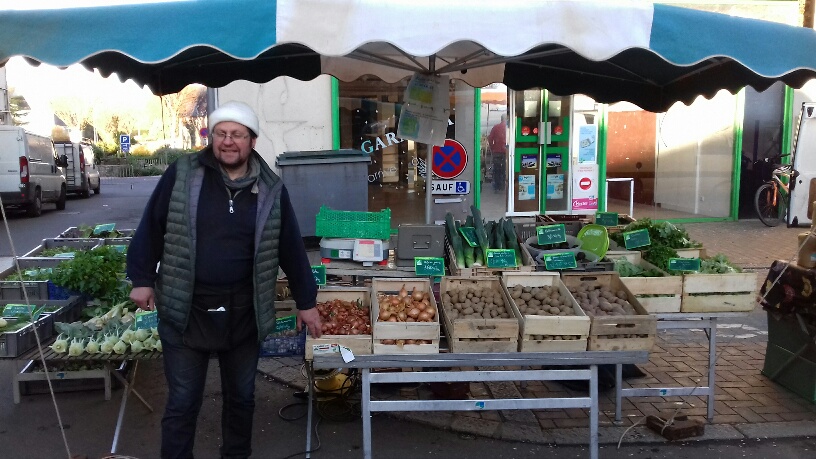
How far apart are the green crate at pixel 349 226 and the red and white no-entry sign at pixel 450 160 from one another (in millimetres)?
5633

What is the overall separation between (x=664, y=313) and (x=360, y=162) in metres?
4.28

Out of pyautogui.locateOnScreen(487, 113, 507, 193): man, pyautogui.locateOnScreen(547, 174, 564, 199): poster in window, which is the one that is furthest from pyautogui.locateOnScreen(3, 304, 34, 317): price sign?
pyautogui.locateOnScreen(547, 174, 564, 199): poster in window

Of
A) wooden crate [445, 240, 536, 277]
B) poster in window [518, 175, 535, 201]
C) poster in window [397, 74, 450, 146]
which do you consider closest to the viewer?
wooden crate [445, 240, 536, 277]

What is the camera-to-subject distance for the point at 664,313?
4082mm

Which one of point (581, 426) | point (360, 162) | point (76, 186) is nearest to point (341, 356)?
point (581, 426)

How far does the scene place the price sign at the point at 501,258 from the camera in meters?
4.24

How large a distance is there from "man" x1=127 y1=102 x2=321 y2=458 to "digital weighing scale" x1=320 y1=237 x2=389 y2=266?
1.13 metres

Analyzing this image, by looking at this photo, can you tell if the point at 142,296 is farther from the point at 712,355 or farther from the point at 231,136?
the point at 712,355

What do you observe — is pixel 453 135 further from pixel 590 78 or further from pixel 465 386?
pixel 465 386

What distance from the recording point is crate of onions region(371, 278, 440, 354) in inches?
134

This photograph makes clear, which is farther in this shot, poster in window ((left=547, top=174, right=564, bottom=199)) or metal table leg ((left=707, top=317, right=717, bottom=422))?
poster in window ((left=547, top=174, right=564, bottom=199))

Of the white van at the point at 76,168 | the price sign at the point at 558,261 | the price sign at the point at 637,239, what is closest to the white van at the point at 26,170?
the white van at the point at 76,168

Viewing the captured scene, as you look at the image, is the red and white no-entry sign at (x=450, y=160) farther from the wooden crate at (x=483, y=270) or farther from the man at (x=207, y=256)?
the man at (x=207, y=256)

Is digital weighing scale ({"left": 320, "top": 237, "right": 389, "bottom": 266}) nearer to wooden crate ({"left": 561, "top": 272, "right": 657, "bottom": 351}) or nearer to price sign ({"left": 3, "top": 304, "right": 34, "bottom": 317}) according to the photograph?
wooden crate ({"left": 561, "top": 272, "right": 657, "bottom": 351})
